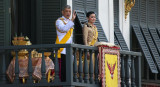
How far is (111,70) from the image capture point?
18.0 meters

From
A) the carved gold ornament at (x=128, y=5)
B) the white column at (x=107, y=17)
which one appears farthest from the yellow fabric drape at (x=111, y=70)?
the carved gold ornament at (x=128, y=5)

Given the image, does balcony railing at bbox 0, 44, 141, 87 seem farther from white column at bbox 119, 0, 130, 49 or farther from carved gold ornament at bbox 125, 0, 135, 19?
carved gold ornament at bbox 125, 0, 135, 19

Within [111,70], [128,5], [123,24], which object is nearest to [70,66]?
[111,70]

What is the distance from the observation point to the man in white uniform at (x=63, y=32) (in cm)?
1700

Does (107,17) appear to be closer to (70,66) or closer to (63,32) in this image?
(63,32)

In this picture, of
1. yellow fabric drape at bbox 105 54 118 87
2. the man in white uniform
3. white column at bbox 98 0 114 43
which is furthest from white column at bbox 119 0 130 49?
the man in white uniform

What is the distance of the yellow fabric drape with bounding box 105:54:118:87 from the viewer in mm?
17812

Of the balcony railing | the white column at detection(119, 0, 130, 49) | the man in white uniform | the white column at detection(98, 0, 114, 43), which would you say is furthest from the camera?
the white column at detection(119, 0, 130, 49)

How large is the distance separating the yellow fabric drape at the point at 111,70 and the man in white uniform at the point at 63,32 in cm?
107

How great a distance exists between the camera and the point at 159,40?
909 inches

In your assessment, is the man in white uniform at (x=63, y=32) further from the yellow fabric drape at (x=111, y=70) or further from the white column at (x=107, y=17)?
the white column at (x=107, y=17)

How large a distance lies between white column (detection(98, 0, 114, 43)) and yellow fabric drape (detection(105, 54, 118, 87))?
2465 millimetres

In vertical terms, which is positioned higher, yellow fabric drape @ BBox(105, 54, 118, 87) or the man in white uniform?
the man in white uniform

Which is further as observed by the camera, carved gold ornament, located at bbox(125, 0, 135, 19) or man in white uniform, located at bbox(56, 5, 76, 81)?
carved gold ornament, located at bbox(125, 0, 135, 19)
